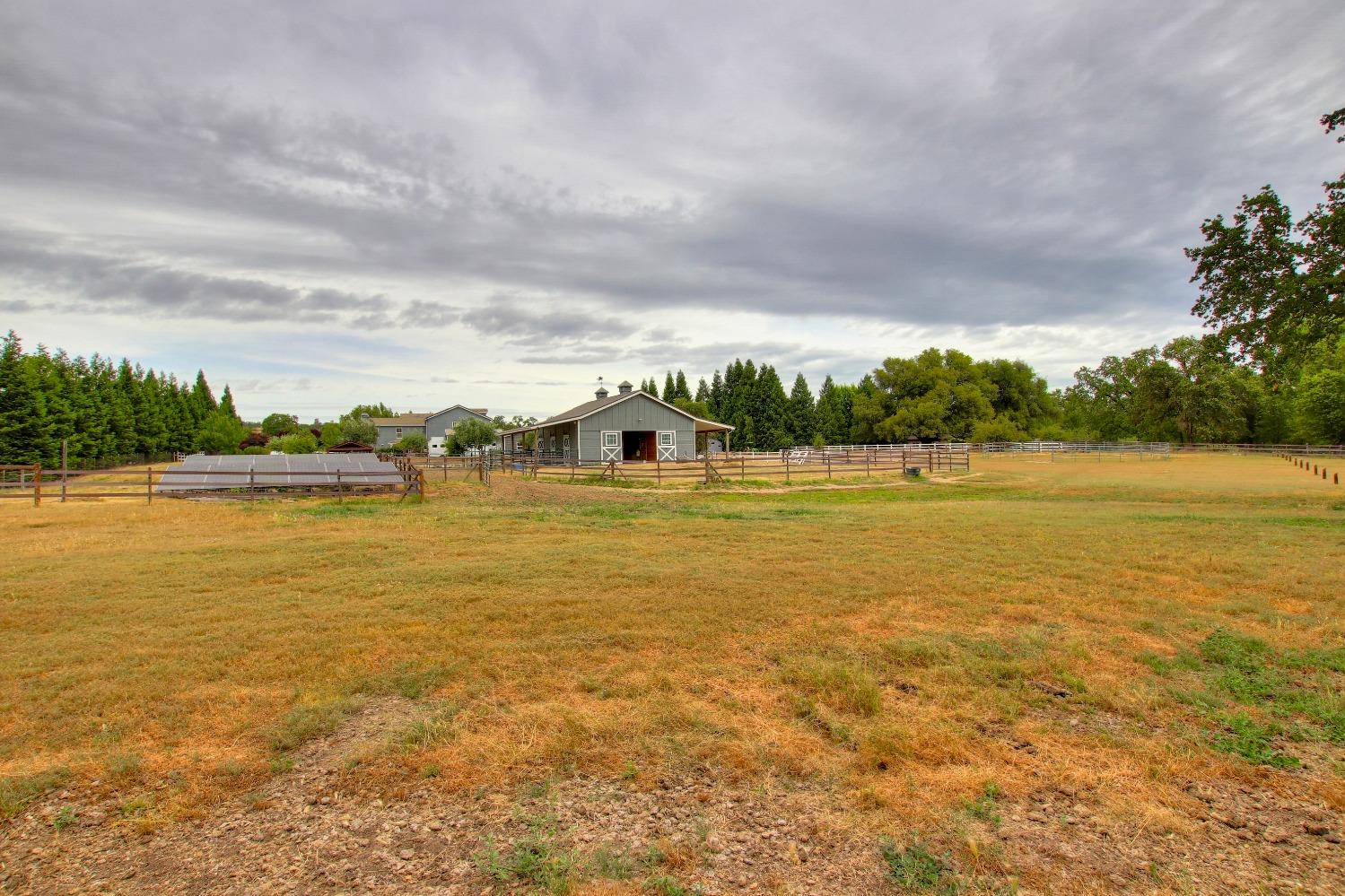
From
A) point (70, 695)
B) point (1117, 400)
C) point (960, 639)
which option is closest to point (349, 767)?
point (70, 695)

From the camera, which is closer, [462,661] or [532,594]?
[462,661]

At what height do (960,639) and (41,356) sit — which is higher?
(41,356)

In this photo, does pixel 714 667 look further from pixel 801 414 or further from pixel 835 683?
pixel 801 414

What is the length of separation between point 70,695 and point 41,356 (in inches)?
2169

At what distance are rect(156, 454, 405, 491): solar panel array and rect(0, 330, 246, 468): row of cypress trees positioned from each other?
1325 centimetres

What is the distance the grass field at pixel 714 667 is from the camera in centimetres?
400

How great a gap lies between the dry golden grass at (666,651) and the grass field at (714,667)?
3 cm

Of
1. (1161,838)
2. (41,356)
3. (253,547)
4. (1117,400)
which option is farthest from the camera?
(1117,400)

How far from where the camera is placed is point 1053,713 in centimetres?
483

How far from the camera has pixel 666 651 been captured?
6.12 meters

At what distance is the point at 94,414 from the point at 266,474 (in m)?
38.0

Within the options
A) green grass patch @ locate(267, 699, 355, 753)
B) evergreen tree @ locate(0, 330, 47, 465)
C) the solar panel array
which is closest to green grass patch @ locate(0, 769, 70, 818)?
green grass patch @ locate(267, 699, 355, 753)

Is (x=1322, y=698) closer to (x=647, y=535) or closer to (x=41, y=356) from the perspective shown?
(x=647, y=535)

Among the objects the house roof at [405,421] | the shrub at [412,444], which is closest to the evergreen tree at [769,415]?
the shrub at [412,444]
